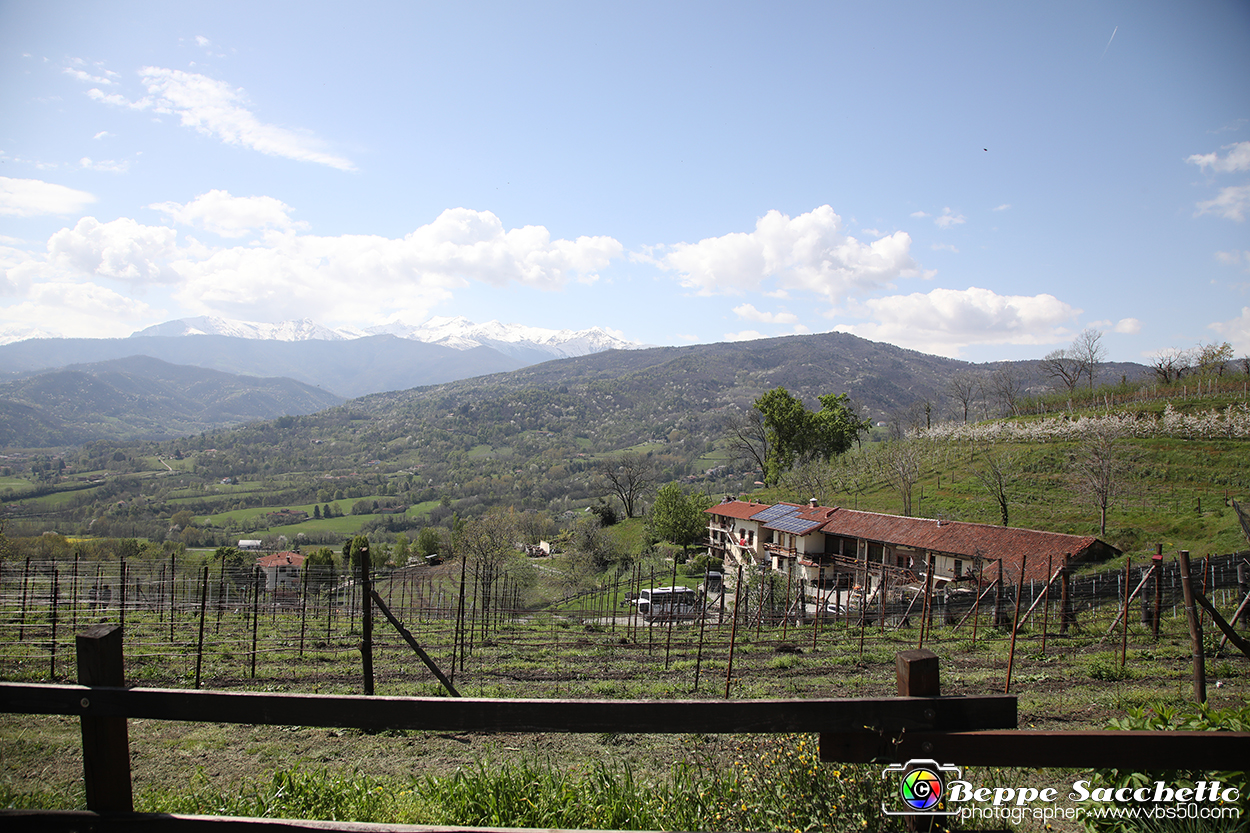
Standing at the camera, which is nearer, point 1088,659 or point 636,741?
point 636,741

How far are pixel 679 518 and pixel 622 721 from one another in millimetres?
51243

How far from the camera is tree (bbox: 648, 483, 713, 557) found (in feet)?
173

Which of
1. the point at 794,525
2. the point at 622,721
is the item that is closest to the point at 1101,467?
the point at 794,525

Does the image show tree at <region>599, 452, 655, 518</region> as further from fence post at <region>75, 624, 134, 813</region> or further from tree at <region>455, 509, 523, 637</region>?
fence post at <region>75, 624, 134, 813</region>

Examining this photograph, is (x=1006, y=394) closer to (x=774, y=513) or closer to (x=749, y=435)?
(x=749, y=435)

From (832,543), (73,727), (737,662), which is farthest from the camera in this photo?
(832,543)

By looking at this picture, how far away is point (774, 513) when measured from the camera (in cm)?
4581

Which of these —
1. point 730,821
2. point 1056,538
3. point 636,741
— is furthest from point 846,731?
point 1056,538

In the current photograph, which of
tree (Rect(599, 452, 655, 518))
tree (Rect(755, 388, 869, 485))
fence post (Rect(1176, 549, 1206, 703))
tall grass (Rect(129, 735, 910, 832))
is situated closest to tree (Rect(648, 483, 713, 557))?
tree (Rect(755, 388, 869, 485))

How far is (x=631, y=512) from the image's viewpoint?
234 ft

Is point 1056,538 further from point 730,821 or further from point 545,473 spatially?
point 545,473

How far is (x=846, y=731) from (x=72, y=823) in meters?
3.31

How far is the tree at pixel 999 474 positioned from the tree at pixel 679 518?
74.4 feet

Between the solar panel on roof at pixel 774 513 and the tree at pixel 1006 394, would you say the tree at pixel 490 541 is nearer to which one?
the solar panel on roof at pixel 774 513
